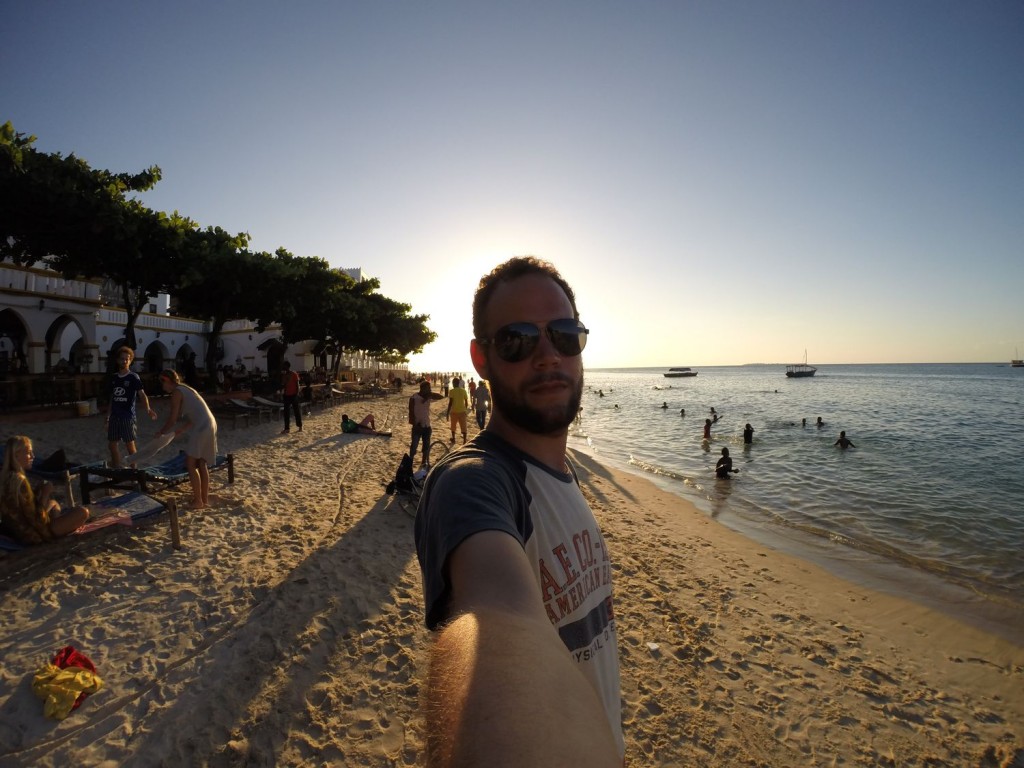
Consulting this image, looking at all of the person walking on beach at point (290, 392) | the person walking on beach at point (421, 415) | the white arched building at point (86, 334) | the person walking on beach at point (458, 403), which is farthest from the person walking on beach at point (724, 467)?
the white arched building at point (86, 334)

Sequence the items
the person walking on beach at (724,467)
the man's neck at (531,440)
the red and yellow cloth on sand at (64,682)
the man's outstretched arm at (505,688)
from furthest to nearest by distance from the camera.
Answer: the person walking on beach at (724,467) < the red and yellow cloth on sand at (64,682) < the man's neck at (531,440) < the man's outstretched arm at (505,688)

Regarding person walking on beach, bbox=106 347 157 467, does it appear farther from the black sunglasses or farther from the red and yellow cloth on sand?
the black sunglasses

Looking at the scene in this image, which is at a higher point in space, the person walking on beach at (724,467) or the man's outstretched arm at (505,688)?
the man's outstretched arm at (505,688)

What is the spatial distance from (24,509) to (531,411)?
6.68 m

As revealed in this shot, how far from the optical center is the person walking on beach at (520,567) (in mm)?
602

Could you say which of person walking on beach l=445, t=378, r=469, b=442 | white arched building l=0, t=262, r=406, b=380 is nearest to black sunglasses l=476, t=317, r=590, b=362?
person walking on beach l=445, t=378, r=469, b=442

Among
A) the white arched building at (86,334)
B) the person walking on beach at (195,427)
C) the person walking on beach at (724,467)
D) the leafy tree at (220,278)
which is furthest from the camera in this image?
the white arched building at (86,334)

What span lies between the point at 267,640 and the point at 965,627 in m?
8.50

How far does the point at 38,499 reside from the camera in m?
5.16

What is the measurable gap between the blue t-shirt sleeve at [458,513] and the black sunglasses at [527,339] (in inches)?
18.1

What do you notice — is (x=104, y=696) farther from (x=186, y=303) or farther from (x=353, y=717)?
(x=186, y=303)

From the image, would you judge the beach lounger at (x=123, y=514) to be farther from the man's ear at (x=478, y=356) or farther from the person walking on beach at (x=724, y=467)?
the person walking on beach at (x=724, y=467)

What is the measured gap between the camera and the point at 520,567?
102cm

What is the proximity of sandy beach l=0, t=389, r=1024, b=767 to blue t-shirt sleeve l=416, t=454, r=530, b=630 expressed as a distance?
2.96 meters
